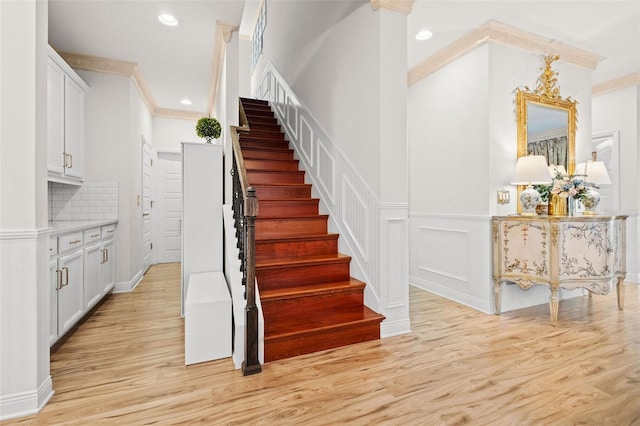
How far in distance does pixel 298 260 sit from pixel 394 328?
0.96 meters

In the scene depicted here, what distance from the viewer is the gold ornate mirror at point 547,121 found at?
3.36m

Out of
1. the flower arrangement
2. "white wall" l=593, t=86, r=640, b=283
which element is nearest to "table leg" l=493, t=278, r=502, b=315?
the flower arrangement

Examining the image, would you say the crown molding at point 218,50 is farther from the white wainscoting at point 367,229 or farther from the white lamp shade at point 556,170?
the white lamp shade at point 556,170

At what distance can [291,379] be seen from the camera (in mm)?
1941

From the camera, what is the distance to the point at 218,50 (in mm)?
3902

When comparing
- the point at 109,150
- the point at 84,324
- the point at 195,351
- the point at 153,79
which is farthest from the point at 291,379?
the point at 153,79

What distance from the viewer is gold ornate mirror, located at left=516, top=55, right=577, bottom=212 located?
11.0 feet

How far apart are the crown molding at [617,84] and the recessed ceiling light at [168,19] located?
5.66 meters

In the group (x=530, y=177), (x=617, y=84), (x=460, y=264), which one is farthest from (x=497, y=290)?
(x=617, y=84)
